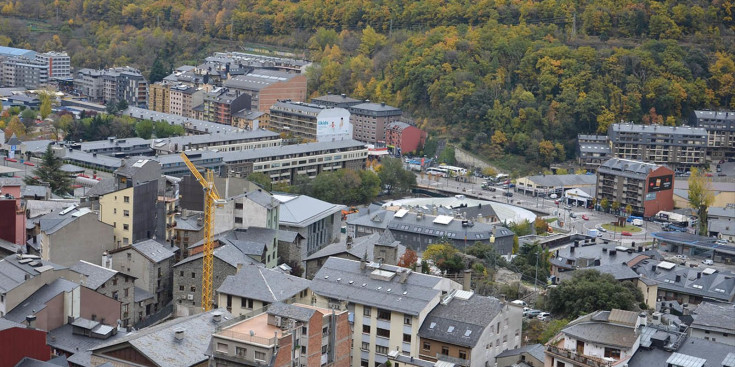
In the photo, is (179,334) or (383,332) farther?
(383,332)

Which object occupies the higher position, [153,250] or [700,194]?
[153,250]

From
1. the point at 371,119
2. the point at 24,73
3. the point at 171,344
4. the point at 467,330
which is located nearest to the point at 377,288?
the point at 467,330

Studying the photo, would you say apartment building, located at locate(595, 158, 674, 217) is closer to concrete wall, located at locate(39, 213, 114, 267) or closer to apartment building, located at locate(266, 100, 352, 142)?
apartment building, located at locate(266, 100, 352, 142)

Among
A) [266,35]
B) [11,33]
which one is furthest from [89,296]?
[11,33]

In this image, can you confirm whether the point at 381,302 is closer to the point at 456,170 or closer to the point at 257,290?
the point at 257,290

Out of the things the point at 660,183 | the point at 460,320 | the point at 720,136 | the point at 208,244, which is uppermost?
the point at 208,244

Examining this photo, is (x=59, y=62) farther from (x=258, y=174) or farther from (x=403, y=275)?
(x=403, y=275)

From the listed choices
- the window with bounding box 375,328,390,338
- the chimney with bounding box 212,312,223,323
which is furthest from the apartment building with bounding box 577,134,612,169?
the chimney with bounding box 212,312,223,323
